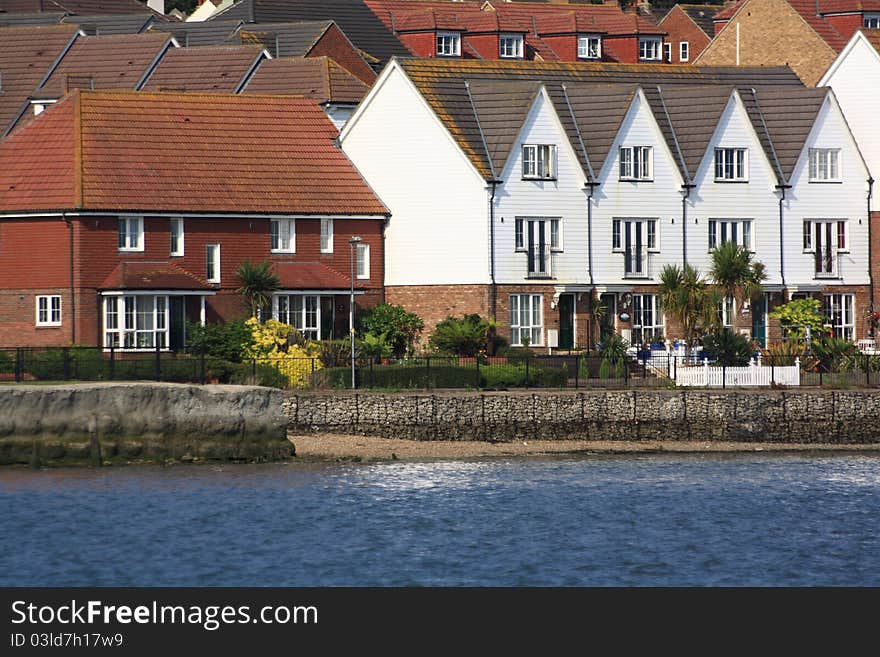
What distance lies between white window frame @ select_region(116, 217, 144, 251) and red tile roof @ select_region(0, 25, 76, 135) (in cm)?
2322

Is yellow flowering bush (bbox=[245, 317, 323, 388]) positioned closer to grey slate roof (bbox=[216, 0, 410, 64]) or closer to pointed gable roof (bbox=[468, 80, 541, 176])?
pointed gable roof (bbox=[468, 80, 541, 176])

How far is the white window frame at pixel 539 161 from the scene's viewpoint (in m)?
78.8

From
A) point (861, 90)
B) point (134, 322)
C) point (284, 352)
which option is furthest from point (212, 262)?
point (861, 90)

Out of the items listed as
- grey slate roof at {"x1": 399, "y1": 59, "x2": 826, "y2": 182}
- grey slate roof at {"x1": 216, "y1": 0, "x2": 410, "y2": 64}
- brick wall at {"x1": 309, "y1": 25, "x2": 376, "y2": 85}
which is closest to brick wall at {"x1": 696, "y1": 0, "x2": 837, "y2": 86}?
grey slate roof at {"x1": 399, "y1": 59, "x2": 826, "y2": 182}

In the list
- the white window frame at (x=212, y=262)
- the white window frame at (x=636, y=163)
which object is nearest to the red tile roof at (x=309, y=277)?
the white window frame at (x=212, y=262)

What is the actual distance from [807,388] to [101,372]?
2307cm

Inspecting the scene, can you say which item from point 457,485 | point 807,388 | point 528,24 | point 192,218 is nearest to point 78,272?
point 192,218

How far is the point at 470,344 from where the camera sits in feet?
244

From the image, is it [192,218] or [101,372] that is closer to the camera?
[101,372]

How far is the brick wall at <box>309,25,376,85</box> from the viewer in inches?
4223

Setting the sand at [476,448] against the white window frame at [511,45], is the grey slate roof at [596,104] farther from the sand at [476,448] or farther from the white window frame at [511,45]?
the white window frame at [511,45]

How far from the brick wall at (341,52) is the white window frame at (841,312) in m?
31.9

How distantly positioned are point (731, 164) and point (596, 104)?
599 centimetres
